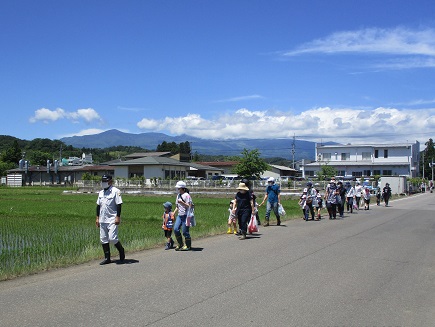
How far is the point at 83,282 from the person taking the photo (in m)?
7.62

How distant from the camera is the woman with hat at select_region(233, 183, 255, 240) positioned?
13398 millimetres

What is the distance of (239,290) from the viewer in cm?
707

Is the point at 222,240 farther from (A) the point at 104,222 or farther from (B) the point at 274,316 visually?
(B) the point at 274,316

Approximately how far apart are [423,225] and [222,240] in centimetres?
912

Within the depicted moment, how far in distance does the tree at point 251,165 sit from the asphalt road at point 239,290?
1855 inches

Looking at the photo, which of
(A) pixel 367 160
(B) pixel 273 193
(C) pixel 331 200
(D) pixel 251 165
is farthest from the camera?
(A) pixel 367 160

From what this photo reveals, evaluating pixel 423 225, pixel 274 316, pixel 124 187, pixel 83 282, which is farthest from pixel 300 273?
pixel 124 187

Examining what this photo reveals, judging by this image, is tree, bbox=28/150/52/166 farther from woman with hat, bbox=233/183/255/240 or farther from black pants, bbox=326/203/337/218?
woman with hat, bbox=233/183/255/240

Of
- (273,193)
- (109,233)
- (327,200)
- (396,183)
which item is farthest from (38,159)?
(109,233)

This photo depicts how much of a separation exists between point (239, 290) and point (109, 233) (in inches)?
134

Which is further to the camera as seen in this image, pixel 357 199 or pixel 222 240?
pixel 357 199

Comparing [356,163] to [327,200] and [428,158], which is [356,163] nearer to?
[428,158]

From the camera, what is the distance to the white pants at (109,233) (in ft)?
30.4

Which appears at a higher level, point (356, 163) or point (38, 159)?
point (38, 159)
